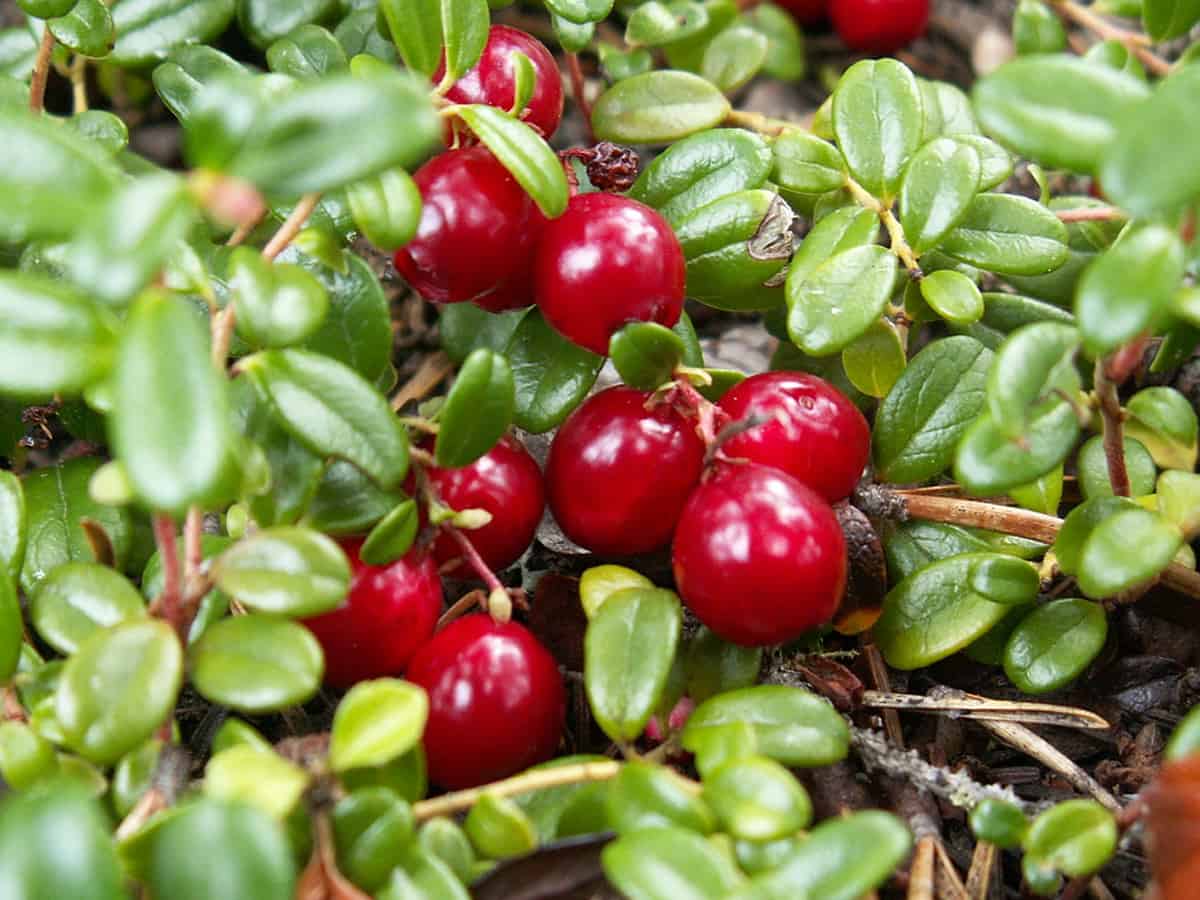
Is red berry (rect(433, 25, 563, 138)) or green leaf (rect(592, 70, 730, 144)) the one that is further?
green leaf (rect(592, 70, 730, 144))

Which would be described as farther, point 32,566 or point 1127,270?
point 32,566

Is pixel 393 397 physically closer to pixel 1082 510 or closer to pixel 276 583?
pixel 276 583

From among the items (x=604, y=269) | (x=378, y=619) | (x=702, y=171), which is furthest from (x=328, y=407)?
(x=702, y=171)

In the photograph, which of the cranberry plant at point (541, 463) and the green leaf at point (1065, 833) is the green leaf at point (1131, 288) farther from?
the green leaf at point (1065, 833)

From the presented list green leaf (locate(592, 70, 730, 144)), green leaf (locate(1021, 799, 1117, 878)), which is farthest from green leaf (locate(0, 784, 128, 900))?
green leaf (locate(592, 70, 730, 144))

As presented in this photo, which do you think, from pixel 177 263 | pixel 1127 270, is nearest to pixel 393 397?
pixel 177 263

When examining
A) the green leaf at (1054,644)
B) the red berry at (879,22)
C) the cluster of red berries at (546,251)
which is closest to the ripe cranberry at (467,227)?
the cluster of red berries at (546,251)

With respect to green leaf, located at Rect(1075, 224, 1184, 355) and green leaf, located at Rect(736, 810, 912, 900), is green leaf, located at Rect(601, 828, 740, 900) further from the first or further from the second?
green leaf, located at Rect(1075, 224, 1184, 355)
